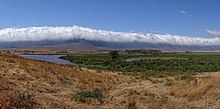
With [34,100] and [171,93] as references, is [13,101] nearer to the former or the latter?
[34,100]

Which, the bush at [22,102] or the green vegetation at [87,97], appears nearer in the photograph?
the bush at [22,102]

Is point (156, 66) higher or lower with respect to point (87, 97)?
lower

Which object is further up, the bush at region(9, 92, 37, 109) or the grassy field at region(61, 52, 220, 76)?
the bush at region(9, 92, 37, 109)

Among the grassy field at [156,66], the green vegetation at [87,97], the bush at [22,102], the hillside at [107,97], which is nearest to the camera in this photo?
the bush at [22,102]

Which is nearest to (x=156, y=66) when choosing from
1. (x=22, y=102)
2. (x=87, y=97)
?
(x=87, y=97)

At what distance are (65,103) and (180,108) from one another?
6.52 meters

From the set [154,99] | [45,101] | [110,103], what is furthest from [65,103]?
[154,99]

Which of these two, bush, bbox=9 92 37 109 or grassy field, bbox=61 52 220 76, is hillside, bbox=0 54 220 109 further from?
grassy field, bbox=61 52 220 76

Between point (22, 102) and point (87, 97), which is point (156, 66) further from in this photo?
point (22, 102)

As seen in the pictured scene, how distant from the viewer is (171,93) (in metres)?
22.2

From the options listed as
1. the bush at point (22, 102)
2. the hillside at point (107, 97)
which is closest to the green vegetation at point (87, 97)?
the hillside at point (107, 97)

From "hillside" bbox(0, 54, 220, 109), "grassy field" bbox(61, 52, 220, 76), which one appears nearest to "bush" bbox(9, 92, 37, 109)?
"hillside" bbox(0, 54, 220, 109)

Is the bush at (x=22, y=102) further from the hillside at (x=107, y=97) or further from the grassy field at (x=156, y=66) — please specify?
the grassy field at (x=156, y=66)

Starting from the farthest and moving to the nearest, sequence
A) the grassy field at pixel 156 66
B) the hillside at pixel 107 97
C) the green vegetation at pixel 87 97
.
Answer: the grassy field at pixel 156 66, the green vegetation at pixel 87 97, the hillside at pixel 107 97
